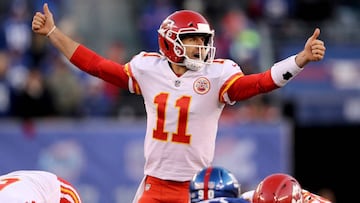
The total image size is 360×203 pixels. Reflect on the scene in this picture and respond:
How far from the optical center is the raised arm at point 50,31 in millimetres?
8398

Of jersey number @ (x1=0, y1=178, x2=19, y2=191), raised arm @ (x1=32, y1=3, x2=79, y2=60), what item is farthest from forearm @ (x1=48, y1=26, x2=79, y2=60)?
jersey number @ (x1=0, y1=178, x2=19, y2=191)

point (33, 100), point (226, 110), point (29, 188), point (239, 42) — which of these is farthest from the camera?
point (239, 42)

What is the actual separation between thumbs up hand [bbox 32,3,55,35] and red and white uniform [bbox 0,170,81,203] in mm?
1202

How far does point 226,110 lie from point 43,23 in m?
5.82

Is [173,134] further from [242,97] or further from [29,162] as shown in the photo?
[29,162]

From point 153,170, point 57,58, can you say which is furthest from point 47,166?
point 153,170

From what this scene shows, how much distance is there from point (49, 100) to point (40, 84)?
229 millimetres

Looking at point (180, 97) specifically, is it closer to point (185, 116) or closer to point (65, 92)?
point (185, 116)

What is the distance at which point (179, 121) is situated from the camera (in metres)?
8.15

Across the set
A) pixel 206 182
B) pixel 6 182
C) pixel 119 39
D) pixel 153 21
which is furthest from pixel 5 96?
pixel 206 182

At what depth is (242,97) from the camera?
8.01 meters

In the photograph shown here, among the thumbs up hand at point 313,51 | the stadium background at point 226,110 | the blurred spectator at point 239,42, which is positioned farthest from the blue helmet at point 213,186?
the blurred spectator at point 239,42

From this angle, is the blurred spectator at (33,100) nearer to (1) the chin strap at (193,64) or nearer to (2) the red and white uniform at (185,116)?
(2) the red and white uniform at (185,116)

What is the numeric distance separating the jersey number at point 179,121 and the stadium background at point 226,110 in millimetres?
5269
